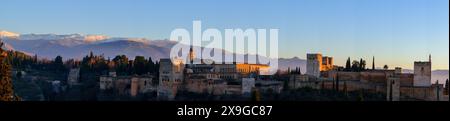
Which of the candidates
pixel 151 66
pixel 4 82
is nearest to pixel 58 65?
pixel 151 66

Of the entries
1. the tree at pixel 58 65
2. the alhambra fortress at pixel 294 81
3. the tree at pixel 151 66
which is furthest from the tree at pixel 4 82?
the tree at pixel 58 65

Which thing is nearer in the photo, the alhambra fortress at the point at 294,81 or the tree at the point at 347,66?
the alhambra fortress at the point at 294,81

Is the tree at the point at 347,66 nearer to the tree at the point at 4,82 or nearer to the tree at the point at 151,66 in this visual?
the tree at the point at 151,66

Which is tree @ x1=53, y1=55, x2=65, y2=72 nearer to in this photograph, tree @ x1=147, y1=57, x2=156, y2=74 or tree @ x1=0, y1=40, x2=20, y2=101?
tree @ x1=147, y1=57, x2=156, y2=74

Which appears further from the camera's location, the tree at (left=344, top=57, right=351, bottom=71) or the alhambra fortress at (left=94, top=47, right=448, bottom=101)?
the tree at (left=344, top=57, right=351, bottom=71)

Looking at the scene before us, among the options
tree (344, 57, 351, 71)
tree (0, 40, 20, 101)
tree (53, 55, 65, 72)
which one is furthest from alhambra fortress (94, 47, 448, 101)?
tree (0, 40, 20, 101)

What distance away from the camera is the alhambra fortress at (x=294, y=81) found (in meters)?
15.4

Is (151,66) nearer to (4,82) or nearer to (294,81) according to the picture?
(294,81)

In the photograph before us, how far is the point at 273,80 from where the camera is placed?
18156mm

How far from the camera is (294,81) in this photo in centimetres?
1666

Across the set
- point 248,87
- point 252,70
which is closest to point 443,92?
point 248,87

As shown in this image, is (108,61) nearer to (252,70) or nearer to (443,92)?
(252,70)

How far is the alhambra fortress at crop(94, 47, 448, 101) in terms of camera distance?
50.4 feet
